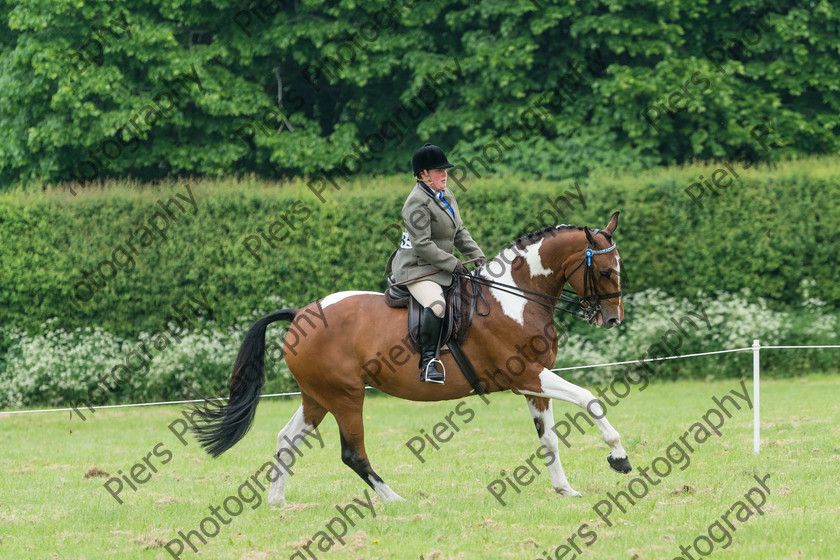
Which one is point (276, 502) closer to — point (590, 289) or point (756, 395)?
point (590, 289)

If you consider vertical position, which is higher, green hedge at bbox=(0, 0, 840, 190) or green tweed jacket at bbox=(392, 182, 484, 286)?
→ green tweed jacket at bbox=(392, 182, 484, 286)

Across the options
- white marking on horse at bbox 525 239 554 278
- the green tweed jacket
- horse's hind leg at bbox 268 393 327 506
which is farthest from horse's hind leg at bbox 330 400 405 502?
white marking on horse at bbox 525 239 554 278

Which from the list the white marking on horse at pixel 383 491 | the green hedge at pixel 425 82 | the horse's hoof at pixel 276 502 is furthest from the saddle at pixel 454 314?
the green hedge at pixel 425 82

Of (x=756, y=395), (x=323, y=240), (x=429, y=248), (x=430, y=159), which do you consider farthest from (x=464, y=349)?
(x=323, y=240)

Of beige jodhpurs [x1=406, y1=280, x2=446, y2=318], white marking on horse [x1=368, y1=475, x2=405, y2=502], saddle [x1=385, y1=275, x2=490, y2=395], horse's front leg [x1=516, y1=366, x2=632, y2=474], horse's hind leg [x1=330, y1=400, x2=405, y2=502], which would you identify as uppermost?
beige jodhpurs [x1=406, y1=280, x2=446, y2=318]

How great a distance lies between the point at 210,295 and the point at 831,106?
14049mm

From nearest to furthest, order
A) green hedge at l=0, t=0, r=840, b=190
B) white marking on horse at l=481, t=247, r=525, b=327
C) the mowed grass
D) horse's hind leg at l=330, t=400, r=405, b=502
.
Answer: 1. the mowed grass
2. white marking on horse at l=481, t=247, r=525, b=327
3. horse's hind leg at l=330, t=400, r=405, b=502
4. green hedge at l=0, t=0, r=840, b=190

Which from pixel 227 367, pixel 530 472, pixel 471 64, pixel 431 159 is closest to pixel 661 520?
pixel 530 472

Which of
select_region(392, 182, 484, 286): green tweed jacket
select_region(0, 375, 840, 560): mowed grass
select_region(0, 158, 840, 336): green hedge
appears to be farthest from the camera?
select_region(0, 158, 840, 336): green hedge

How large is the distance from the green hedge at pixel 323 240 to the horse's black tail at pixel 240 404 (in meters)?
A: 8.20

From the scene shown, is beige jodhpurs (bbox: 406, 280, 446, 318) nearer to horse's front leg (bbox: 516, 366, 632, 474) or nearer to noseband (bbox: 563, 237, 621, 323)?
horse's front leg (bbox: 516, 366, 632, 474)

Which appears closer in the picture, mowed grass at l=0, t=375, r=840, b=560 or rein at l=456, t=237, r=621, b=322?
mowed grass at l=0, t=375, r=840, b=560

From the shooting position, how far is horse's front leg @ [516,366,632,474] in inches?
327

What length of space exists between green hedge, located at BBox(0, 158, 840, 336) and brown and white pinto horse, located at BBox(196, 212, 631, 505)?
8.43m
